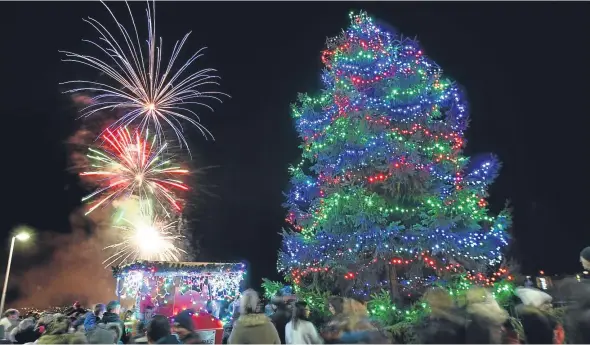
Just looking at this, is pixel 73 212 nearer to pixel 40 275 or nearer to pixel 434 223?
pixel 40 275

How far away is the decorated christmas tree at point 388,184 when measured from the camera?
12406 mm

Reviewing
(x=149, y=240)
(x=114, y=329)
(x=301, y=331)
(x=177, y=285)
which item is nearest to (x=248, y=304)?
(x=301, y=331)

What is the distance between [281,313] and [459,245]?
6.44 m

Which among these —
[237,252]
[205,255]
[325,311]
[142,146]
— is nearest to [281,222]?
[237,252]

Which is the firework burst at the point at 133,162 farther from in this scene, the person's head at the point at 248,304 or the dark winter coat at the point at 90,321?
the person's head at the point at 248,304

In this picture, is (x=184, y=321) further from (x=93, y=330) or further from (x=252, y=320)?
(x=93, y=330)

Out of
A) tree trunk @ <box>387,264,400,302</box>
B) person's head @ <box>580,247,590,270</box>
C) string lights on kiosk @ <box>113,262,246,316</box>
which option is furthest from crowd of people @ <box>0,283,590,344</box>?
string lights on kiosk @ <box>113,262,246,316</box>

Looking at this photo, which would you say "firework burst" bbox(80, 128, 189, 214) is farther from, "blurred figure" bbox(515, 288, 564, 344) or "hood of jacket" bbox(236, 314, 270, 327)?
"blurred figure" bbox(515, 288, 564, 344)

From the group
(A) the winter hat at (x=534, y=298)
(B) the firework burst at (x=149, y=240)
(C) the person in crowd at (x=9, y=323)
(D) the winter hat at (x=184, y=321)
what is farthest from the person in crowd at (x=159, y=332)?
(B) the firework burst at (x=149, y=240)

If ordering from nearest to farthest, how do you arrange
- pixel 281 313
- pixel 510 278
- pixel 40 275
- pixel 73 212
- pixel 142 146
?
pixel 281 313 < pixel 510 278 < pixel 142 146 < pixel 40 275 < pixel 73 212

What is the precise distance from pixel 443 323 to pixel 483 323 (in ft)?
1.55

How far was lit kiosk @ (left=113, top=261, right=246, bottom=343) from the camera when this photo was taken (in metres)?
17.0

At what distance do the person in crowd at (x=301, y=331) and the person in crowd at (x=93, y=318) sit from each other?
4846mm

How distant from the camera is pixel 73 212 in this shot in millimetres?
38125
